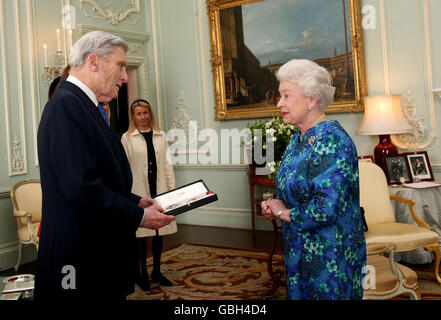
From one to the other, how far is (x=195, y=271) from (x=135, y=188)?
106 cm

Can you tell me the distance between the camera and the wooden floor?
5.20 metres

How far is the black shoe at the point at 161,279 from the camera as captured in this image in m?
4.04

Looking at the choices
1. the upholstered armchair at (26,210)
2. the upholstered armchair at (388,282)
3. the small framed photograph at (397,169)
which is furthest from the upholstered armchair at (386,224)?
the upholstered armchair at (26,210)

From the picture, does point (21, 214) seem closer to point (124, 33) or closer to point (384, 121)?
point (124, 33)

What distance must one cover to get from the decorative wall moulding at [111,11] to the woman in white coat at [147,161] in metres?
2.72

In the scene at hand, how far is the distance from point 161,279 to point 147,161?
115 centimetres

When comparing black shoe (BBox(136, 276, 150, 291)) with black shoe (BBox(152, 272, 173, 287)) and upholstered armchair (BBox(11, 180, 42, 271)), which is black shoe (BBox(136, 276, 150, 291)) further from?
upholstered armchair (BBox(11, 180, 42, 271))

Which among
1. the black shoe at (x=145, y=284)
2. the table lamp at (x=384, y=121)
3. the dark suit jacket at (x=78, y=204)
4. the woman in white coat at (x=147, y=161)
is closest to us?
the dark suit jacket at (x=78, y=204)

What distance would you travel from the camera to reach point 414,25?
4906mm

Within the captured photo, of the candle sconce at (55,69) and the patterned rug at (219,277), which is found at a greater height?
the candle sconce at (55,69)

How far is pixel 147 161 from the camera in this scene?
13.9 feet

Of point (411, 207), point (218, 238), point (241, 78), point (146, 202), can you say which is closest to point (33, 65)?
point (241, 78)

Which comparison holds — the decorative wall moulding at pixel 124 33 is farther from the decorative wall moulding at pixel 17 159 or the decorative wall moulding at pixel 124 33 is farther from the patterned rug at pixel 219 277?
the patterned rug at pixel 219 277

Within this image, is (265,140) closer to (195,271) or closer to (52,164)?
(195,271)
